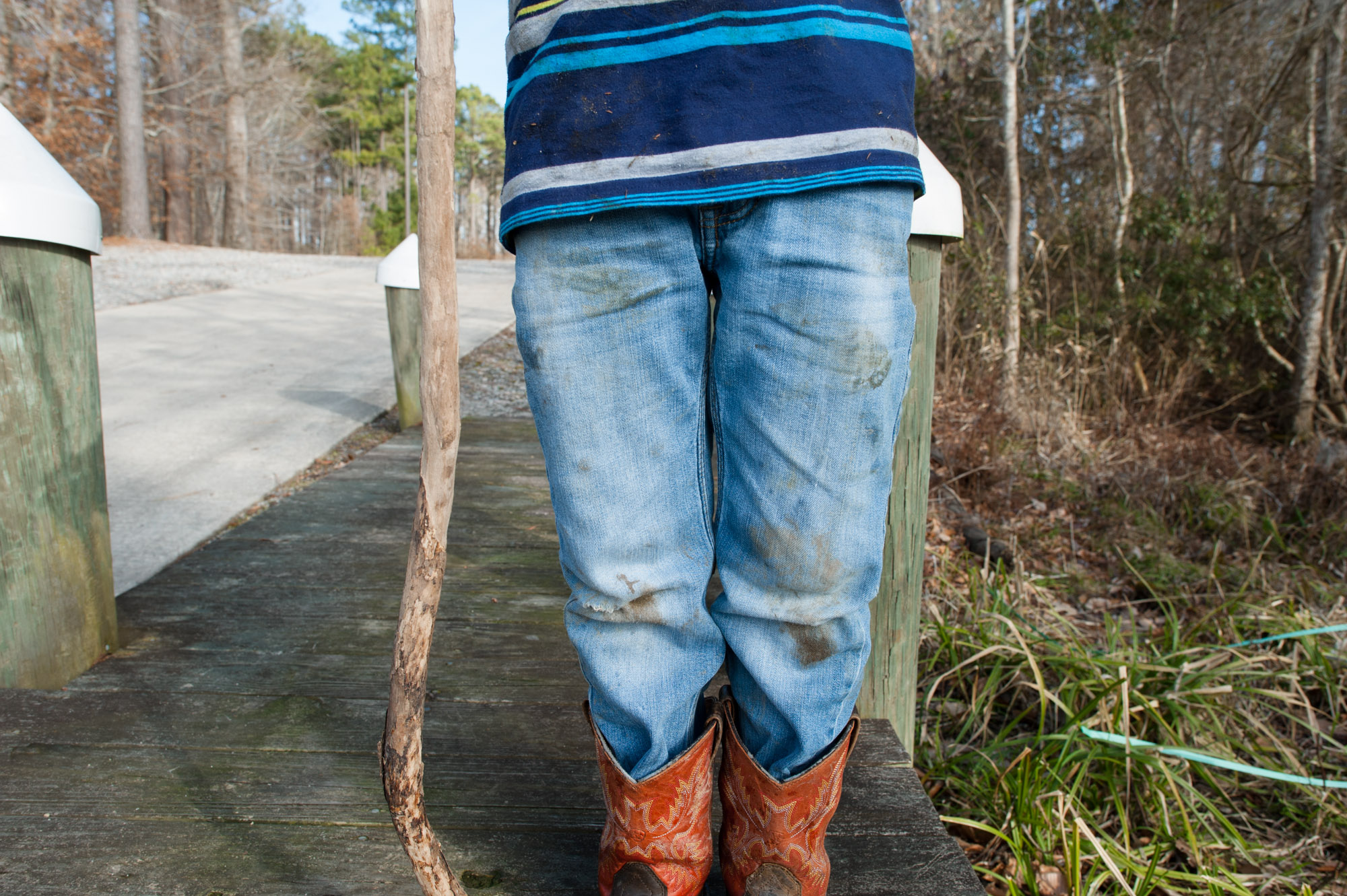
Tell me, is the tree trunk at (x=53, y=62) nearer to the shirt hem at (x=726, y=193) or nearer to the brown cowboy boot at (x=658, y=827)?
the shirt hem at (x=726, y=193)

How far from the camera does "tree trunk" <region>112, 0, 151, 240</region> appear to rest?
47.2 feet

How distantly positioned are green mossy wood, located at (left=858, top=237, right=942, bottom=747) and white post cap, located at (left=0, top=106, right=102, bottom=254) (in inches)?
57.4

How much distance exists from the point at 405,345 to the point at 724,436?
9.95 ft

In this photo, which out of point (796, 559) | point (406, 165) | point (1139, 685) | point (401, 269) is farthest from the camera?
A: point (406, 165)

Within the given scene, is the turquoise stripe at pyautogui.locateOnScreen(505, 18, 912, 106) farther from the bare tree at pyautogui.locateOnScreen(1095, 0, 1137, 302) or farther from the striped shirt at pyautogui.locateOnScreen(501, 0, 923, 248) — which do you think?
the bare tree at pyautogui.locateOnScreen(1095, 0, 1137, 302)

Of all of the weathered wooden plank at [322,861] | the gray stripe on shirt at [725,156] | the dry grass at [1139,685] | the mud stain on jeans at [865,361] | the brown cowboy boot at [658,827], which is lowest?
the dry grass at [1139,685]

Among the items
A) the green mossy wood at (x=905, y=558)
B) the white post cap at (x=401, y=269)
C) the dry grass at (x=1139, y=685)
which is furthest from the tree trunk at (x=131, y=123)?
the green mossy wood at (x=905, y=558)

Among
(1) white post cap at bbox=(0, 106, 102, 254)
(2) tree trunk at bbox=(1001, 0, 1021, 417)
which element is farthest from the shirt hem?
(2) tree trunk at bbox=(1001, 0, 1021, 417)

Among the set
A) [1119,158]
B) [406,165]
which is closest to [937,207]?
[1119,158]

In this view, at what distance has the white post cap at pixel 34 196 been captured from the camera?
1429 millimetres

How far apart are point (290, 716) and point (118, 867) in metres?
0.42

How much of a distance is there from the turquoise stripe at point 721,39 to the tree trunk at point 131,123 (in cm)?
1712

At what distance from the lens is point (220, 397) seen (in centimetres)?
443

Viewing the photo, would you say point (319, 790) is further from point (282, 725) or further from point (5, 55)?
point (5, 55)
